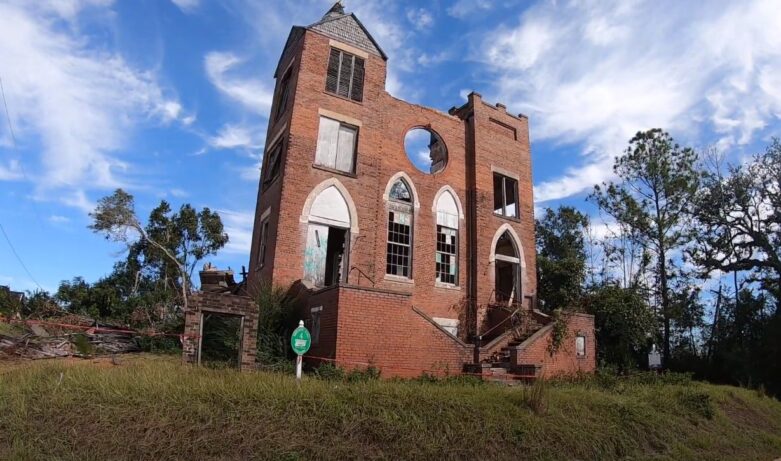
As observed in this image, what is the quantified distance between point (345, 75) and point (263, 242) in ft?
21.8

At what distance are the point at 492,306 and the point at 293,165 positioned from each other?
28.6ft

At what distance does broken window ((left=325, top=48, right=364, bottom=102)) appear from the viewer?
18.9m

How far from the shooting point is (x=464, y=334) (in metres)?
19.0

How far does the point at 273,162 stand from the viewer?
19.3 metres

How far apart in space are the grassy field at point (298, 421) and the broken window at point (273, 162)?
410 inches

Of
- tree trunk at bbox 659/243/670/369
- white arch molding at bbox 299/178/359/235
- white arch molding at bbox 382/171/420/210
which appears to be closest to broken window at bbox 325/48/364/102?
white arch molding at bbox 382/171/420/210

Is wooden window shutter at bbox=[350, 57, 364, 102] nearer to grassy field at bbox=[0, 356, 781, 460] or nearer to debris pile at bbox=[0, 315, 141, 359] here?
debris pile at bbox=[0, 315, 141, 359]

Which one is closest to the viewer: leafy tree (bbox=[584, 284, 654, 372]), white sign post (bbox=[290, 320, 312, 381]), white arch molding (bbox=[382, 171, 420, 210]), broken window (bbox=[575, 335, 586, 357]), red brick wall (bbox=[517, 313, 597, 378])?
white sign post (bbox=[290, 320, 312, 381])

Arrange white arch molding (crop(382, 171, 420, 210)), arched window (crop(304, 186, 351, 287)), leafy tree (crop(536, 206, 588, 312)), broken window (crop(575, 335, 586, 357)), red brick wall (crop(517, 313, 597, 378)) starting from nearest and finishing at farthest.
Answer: red brick wall (crop(517, 313, 597, 378)) → arched window (crop(304, 186, 351, 287)) → broken window (crop(575, 335, 586, 357)) → white arch molding (crop(382, 171, 420, 210)) → leafy tree (crop(536, 206, 588, 312))

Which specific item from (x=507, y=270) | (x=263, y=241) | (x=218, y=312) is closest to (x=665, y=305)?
(x=507, y=270)

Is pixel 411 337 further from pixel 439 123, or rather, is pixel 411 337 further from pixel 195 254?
pixel 195 254

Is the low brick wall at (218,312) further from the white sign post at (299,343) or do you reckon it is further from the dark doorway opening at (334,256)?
the dark doorway opening at (334,256)

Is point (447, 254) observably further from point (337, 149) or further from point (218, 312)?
point (218, 312)

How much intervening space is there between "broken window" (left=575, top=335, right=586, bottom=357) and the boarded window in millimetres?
6033
